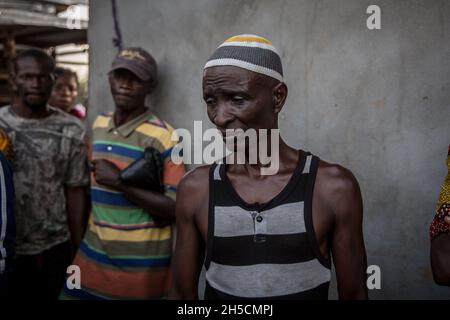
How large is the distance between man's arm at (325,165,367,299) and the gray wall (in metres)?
0.88

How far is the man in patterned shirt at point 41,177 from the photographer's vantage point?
10.4ft

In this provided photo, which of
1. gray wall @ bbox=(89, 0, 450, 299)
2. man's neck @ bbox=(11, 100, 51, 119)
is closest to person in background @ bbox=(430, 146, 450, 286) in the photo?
gray wall @ bbox=(89, 0, 450, 299)

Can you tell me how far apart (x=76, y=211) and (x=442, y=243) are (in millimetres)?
2631

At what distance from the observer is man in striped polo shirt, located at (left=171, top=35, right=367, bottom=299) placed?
1681 mm

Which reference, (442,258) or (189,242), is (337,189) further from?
(189,242)

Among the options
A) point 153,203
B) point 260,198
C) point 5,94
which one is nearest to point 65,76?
point 5,94

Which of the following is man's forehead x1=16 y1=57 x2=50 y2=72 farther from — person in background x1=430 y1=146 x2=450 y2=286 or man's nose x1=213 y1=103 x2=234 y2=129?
person in background x1=430 y1=146 x2=450 y2=286

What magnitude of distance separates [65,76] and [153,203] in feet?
10.8

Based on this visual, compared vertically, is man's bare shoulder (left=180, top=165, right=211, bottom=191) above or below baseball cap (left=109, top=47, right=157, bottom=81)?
below

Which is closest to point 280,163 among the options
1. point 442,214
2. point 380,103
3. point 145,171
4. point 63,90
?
point 442,214

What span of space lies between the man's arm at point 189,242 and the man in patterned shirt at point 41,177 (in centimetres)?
170

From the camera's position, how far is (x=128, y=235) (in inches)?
111

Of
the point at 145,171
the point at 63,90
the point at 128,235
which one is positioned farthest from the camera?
the point at 63,90

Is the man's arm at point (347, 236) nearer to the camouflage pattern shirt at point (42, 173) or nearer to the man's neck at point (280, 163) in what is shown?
the man's neck at point (280, 163)
